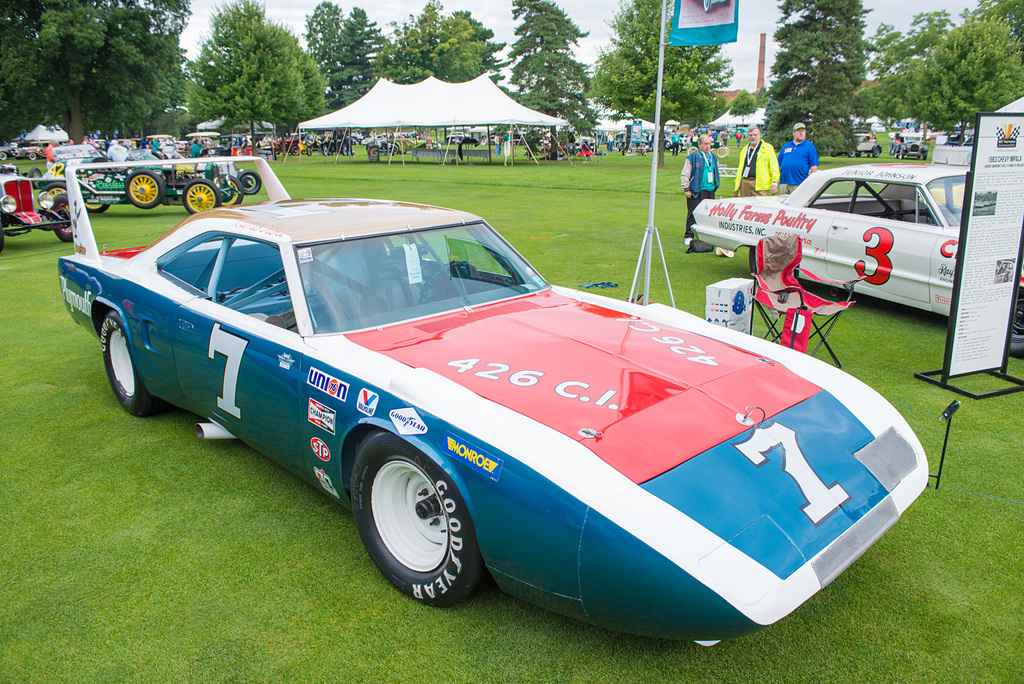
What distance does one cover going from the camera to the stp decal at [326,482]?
2996 mm

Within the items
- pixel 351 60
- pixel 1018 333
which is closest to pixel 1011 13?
pixel 1018 333

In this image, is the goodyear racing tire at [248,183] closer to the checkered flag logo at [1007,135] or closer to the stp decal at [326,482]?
the stp decal at [326,482]

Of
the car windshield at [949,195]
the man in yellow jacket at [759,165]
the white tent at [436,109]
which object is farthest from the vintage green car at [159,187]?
the white tent at [436,109]

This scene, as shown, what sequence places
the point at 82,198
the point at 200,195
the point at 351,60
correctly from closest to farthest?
the point at 82,198 < the point at 200,195 < the point at 351,60

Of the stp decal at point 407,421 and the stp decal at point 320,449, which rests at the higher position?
the stp decal at point 407,421

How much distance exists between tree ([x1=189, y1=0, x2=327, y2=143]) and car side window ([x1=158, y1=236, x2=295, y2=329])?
125 ft

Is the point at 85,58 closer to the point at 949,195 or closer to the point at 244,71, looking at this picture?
the point at 244,71

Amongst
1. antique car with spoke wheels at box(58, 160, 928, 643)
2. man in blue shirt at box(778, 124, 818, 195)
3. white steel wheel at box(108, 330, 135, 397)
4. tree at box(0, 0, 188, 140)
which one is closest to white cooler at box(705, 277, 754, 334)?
antique car with spoke wheels at box(58, 160, 928, 643)

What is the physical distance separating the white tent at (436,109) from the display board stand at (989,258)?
26072 millimetres

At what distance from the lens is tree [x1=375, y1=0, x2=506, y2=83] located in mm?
68500

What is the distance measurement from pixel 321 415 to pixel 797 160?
9.46 m

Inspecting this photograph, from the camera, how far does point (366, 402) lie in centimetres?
269

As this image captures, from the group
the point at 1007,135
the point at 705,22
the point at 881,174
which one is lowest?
the point at 881,174

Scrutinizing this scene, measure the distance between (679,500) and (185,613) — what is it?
1928 mm
